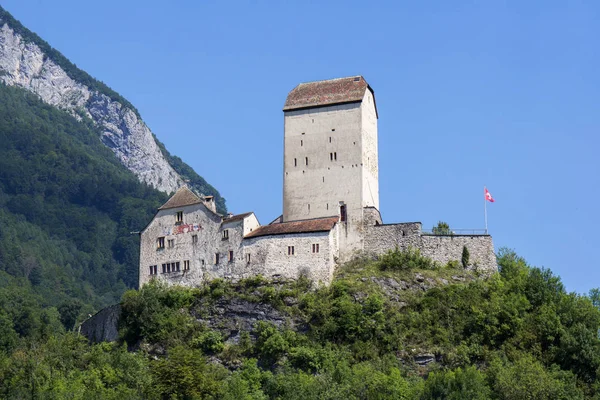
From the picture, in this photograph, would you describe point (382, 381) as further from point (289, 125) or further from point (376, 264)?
point (289, 125)

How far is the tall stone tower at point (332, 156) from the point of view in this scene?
8394cm

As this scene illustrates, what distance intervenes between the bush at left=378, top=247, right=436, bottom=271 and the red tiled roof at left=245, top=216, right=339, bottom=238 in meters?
4.84

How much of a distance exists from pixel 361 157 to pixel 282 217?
7.77 meters

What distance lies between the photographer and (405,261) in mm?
81500

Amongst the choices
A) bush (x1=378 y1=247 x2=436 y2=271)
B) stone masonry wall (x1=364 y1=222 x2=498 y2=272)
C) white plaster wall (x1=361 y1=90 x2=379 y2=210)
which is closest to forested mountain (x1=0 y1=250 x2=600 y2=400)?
bush (x1=378 y1=247 x2=436 y2=271)

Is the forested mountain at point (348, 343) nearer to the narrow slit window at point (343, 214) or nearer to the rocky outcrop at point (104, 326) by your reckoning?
the rocky outcrop at point (104, 326)

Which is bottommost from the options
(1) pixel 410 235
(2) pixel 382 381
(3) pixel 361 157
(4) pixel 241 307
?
(2) pixel 382 381

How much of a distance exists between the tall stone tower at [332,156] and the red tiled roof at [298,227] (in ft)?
4.17

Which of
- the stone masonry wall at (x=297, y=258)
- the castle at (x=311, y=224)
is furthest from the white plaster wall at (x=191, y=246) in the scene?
the stone masonry wall at (x=297, y=258)

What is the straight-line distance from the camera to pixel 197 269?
8312cm

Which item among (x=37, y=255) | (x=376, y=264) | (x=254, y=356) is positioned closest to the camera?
(x=254, y=356)

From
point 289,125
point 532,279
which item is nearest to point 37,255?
point 289,125

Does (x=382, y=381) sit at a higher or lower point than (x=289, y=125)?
lower

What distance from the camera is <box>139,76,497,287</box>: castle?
8094 centimetres
